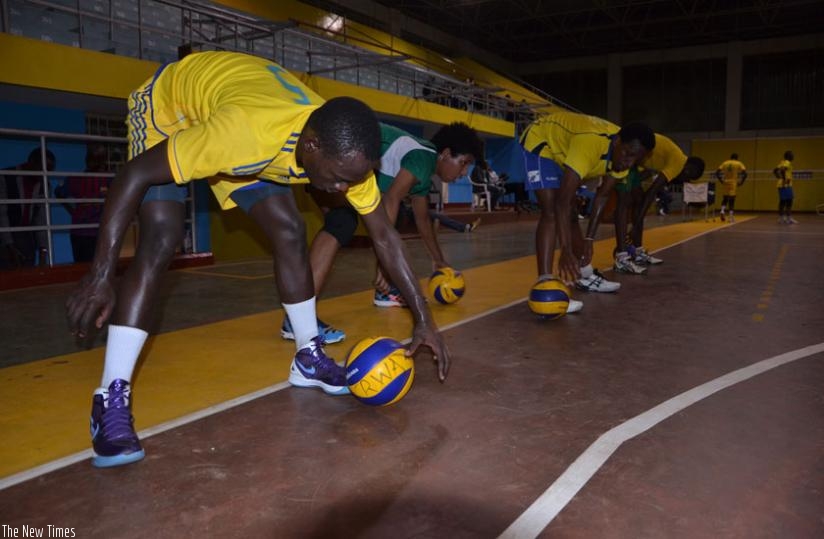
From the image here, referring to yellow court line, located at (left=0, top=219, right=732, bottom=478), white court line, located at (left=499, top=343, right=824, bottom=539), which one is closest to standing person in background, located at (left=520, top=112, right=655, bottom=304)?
yellow court line, located at (left=0, top=219, right=732, bottom=478)

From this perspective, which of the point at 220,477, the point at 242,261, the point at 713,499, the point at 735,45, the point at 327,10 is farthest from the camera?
the point at 735,45

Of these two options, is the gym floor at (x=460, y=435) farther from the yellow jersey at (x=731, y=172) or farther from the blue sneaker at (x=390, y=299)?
the yellow jersey at (x=731, y=172)

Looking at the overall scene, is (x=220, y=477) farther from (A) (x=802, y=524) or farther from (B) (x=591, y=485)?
(A) (x=802, y=524)

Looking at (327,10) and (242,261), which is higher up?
(327,10)

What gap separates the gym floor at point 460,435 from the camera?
1829 mm

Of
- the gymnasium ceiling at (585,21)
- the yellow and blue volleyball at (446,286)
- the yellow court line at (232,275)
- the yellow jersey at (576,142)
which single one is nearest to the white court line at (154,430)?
the yellow and blue volleyball at (446,286)

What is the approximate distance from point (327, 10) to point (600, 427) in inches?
872

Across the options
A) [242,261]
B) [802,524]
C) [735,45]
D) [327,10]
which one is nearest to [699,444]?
[802,524]

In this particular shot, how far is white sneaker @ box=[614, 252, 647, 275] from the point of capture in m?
7.07

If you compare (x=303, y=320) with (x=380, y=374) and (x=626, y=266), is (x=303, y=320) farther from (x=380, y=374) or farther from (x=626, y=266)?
(x=626, y=266)

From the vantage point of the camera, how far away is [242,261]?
9820mm

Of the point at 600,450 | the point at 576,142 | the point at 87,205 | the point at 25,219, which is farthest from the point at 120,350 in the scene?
the point at 25,219

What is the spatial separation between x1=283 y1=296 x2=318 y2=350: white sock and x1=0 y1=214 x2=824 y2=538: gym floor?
0.26m

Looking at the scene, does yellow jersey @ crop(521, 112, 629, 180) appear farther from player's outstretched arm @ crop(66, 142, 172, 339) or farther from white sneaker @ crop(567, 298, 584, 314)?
player's outstretched arm @ crop(66, 142, 172, 339)
